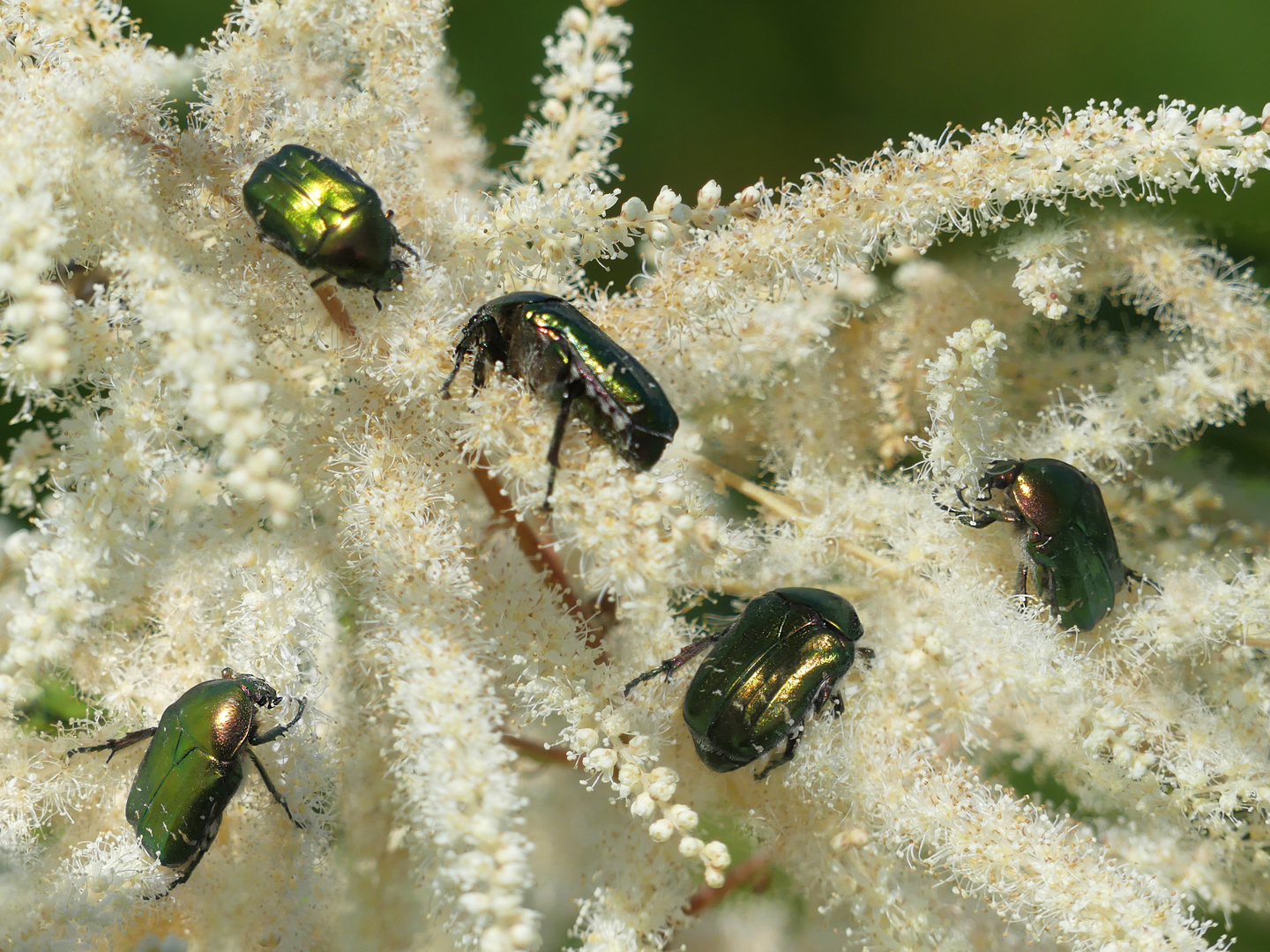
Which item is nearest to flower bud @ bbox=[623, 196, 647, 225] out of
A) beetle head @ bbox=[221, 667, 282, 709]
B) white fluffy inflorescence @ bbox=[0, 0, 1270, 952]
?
white fluffy inflorescence @ bbox=[0, 0, 1270, 952]

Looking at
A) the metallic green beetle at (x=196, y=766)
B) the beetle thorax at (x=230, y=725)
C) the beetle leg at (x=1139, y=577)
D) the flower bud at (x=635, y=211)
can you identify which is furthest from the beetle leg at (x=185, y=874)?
the beetle leg at (x=1139, y=577)

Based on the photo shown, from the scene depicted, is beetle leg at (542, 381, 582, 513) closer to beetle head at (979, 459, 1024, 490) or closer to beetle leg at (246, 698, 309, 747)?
beetle leg at (246, 698, 309, 747)

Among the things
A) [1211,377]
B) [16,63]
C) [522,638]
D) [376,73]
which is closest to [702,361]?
[522,638]

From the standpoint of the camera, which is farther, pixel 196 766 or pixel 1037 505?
pixel 1037 505

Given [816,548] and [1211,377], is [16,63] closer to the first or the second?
[816,548]

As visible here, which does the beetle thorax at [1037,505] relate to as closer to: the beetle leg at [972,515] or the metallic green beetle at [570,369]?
the beetle leg at [972,515]

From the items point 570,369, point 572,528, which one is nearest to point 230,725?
point 572,528

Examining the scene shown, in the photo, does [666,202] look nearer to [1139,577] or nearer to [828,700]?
[828,700]

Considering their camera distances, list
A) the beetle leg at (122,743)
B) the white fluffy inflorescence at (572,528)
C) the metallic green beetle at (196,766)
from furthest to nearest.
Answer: the beetle leg at (122,743) → the metallic green beetle at (196,766) → the white fluffy inflorescence at (572,528)
